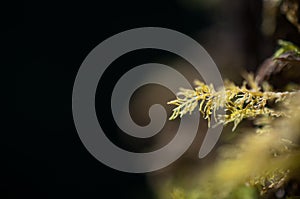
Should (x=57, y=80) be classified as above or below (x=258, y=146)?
above

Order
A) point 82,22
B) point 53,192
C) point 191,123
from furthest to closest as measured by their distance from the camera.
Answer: point 82,22 → point 53,192 → point 191,123

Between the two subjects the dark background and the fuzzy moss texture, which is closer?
the fuzzy moss texture

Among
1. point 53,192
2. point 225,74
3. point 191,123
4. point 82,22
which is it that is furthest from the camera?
point 82,22

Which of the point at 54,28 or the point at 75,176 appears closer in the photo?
the point at 75,176

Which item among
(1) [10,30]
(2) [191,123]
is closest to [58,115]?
(1) [10,30]

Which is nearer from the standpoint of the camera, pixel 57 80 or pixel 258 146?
pixel 258 146

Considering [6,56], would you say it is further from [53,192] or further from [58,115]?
[53,192]

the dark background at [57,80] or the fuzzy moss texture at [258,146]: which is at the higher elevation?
the dark background at [57,80]

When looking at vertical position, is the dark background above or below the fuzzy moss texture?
above
